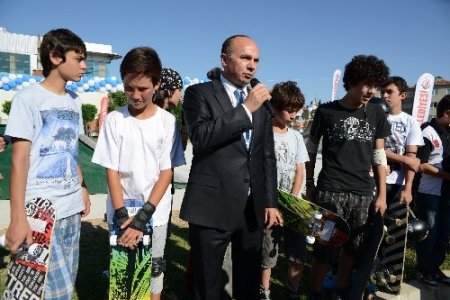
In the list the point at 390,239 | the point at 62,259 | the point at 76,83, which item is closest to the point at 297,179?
the point at 390,239

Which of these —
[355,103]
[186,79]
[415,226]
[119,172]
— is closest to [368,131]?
[355,103]

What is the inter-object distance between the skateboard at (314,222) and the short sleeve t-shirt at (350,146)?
23cm

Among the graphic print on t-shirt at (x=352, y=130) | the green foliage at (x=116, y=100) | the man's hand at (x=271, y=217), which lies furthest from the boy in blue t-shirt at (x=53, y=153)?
the green foliage at (x=116, y=100)

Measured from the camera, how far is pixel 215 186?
2.24m

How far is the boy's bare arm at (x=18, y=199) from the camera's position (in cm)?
195

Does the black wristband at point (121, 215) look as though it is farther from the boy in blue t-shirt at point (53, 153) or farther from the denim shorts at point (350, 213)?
the denim shorts at point (350, 213)

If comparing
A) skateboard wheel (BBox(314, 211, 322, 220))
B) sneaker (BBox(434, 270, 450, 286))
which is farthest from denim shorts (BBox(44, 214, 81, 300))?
sneaker (BBox(434, 270, 450, 286))

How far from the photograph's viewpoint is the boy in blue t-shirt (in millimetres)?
1978

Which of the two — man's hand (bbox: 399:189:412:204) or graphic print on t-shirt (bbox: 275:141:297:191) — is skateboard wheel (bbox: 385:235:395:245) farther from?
graphic print on t-shirt (bbox: 275:141:297:191)

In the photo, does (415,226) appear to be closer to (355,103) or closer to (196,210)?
(355,103)

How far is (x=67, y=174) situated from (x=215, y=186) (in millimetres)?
930

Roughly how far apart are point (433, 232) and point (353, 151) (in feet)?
5.49

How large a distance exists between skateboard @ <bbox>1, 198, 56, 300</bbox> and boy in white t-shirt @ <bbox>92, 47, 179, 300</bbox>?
0.40 meters

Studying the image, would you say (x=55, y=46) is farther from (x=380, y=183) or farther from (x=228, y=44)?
(x=380, y=183)
